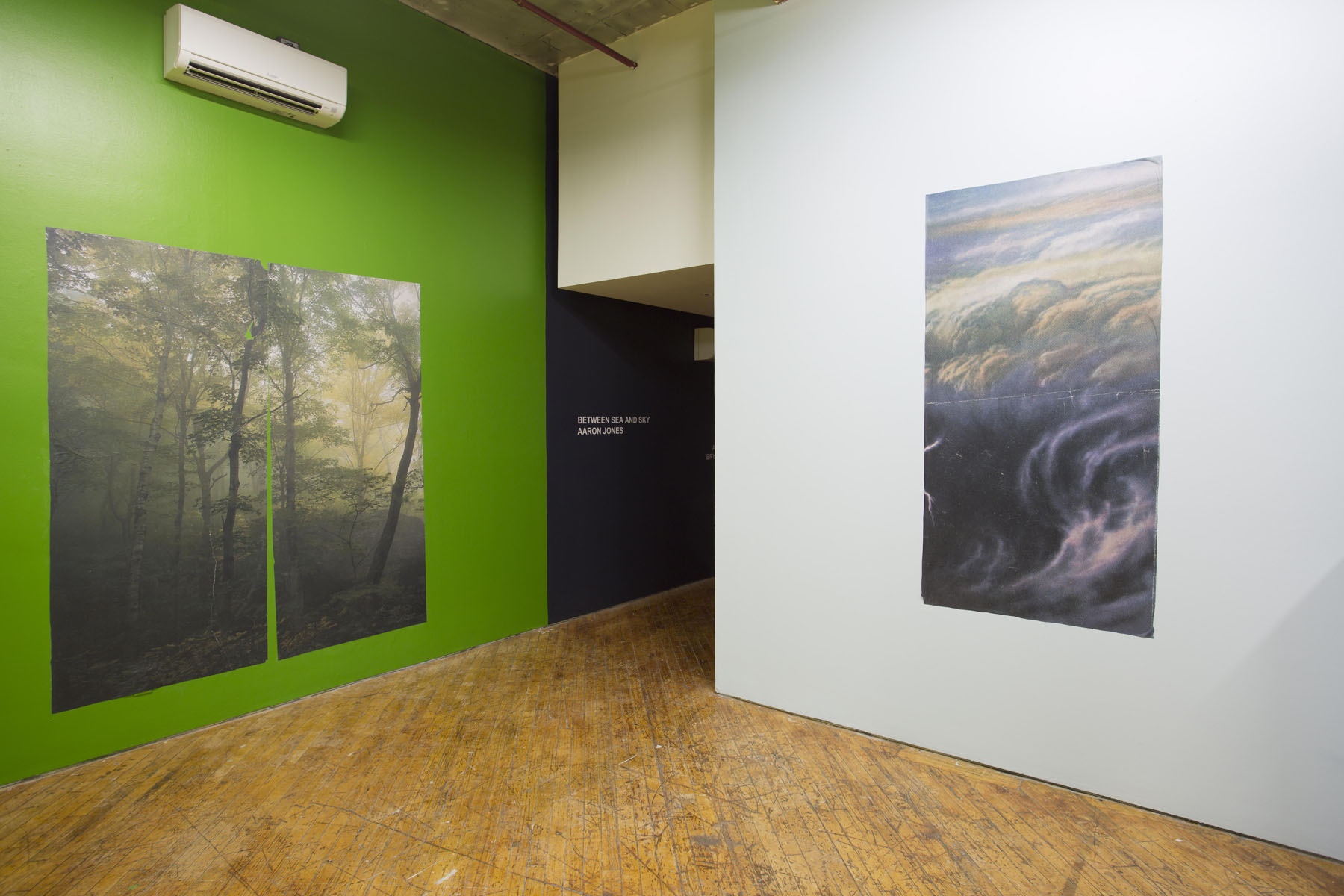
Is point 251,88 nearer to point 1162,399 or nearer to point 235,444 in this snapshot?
point 235,444

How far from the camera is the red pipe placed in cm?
425

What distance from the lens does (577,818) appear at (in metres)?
2.80

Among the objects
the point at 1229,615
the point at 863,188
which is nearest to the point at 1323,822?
the point at 1229,615

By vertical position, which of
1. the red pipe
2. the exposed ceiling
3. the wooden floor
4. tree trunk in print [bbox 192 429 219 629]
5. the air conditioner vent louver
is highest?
the exposed ceiling

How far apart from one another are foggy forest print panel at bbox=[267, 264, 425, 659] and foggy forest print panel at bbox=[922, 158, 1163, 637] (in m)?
3.18

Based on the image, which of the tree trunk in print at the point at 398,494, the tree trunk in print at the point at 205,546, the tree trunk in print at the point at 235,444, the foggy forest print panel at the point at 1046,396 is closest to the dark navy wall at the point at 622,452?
the tree trunk in print at the point at 398,494

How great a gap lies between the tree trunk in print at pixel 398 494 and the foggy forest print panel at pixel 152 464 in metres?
0.67

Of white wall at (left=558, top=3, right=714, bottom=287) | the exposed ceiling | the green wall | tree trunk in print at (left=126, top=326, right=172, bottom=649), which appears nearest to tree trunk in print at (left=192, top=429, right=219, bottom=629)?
tree trunk in print at (left=126, top=326, right=172, bottom=649)

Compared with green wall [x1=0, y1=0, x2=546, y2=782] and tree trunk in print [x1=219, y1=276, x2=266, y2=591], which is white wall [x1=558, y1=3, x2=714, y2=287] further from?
tree trunk in print [x1=219, y1=276, x2=266, y2=591]

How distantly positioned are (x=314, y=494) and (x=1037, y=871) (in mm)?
3956

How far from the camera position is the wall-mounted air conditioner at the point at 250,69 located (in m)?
3.34

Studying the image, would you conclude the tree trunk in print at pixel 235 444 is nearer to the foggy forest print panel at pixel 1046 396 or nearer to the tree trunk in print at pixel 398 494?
the tree trunk in print at pixel 398 494

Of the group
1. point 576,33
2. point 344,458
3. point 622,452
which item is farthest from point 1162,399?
point 344,458

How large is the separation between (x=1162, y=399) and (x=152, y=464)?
4.61 m
